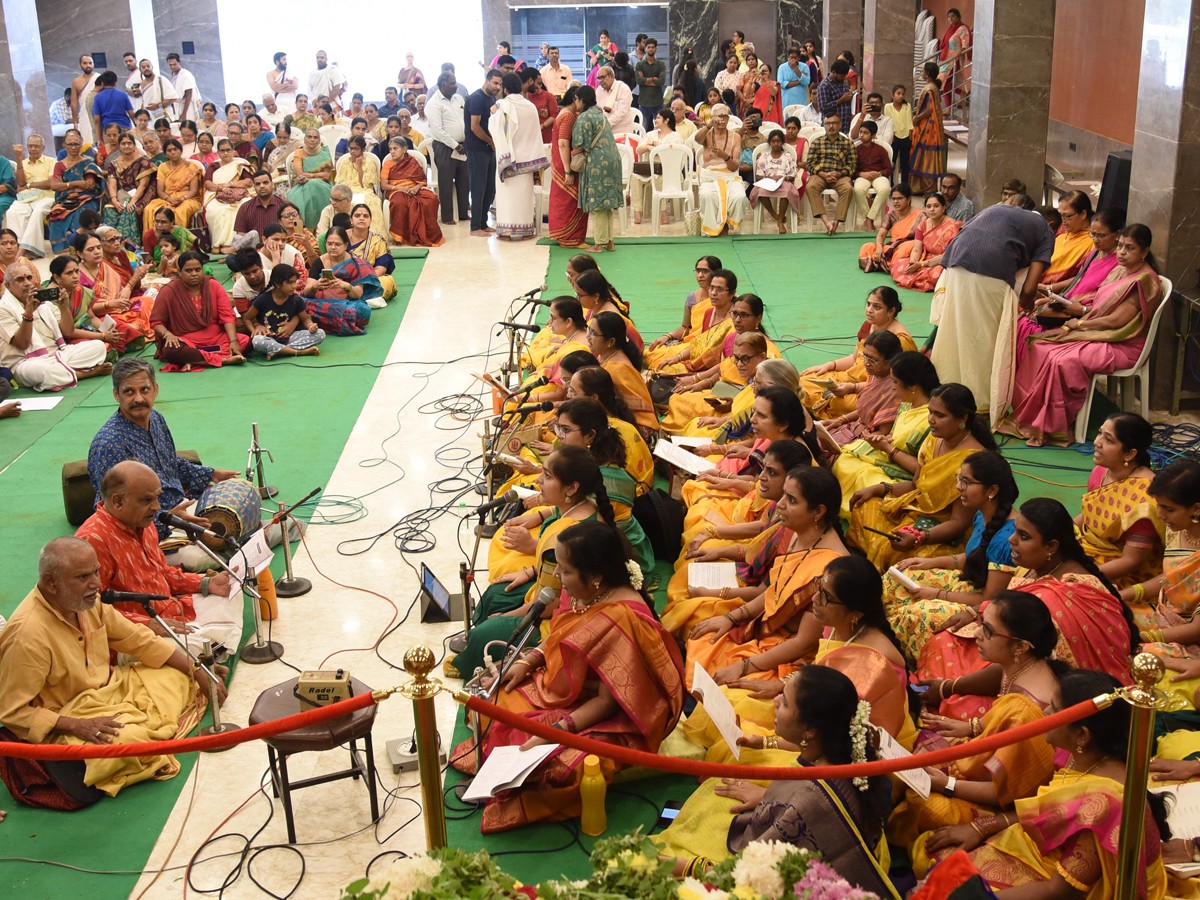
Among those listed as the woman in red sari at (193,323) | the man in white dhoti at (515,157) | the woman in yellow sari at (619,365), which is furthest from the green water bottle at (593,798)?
the man in white dhoti at (515,157)

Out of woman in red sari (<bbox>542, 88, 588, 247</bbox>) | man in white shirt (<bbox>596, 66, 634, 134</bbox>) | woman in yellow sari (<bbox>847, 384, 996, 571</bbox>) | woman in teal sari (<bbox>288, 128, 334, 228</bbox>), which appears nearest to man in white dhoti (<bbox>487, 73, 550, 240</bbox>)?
woman in red sari (<bbox>542, 88, 588, 247</bbox>)

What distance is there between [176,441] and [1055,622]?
5.25m

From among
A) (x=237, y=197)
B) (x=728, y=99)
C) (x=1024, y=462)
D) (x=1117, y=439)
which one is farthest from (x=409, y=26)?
(x=1117, y=439)

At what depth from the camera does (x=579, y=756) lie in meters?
3.92

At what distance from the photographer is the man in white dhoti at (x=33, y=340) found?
845cm

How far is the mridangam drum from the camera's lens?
19.2 feet

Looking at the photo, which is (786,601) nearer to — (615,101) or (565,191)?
(565,191)

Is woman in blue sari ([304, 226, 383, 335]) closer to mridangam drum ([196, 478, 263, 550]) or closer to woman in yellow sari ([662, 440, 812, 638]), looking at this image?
mridangam drum ([196, 478, 263, 550])

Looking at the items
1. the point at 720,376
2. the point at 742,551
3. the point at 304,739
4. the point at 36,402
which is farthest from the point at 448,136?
the point at 304,739

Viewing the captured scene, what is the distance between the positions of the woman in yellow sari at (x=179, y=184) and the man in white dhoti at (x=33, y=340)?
349cm

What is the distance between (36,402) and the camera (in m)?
8.30

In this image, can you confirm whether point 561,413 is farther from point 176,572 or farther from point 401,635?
point 176,572

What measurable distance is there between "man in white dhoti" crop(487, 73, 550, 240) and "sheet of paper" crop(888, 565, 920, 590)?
27.0 feet

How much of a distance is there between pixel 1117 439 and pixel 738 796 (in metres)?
2.29
